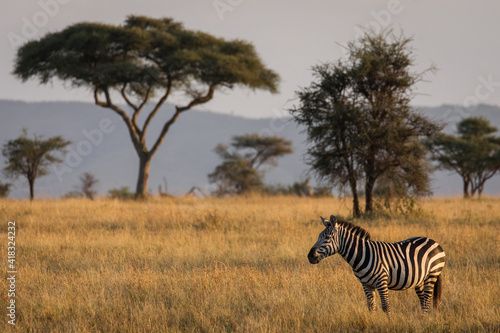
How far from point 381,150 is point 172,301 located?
35.1 ft

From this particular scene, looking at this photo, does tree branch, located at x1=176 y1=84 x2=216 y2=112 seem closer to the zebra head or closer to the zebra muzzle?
the zebra head

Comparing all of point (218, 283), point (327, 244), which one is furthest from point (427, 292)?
point (218, 283)

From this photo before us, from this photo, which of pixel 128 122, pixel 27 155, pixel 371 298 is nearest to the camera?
pixel 371 298

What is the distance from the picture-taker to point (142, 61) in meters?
27.2

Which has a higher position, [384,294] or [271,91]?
[271,91]

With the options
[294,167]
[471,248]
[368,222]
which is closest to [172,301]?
[471,248]

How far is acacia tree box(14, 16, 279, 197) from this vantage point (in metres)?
24.7

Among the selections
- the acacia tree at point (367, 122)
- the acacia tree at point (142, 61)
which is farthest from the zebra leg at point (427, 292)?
the acacia tree at point (142, 61)

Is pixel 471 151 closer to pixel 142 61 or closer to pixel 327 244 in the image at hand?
pixel 142 61

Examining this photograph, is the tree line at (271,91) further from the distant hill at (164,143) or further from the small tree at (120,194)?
the distant hill at (164,143)

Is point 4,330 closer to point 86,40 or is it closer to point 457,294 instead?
point 457,294

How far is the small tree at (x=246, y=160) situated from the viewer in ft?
129

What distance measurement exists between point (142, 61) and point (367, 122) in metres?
16.5

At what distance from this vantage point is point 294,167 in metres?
157
